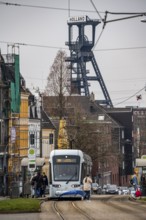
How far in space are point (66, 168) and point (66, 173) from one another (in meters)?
0.35

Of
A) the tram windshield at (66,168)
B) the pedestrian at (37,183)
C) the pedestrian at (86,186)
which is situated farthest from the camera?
the pedestrian at (37,183)

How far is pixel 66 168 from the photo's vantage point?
65.1 metres

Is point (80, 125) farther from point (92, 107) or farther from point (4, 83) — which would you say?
point (92, 107)

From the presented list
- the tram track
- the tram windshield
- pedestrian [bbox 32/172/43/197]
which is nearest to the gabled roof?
pedestrian [bbox 32/172/43/197]

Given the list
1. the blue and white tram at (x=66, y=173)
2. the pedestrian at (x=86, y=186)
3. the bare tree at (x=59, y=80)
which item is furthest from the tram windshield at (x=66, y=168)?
the bare tree at (x=59, y=80)

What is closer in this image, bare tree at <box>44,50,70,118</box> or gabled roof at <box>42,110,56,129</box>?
bare tree at <box>44,50,70,118</box>

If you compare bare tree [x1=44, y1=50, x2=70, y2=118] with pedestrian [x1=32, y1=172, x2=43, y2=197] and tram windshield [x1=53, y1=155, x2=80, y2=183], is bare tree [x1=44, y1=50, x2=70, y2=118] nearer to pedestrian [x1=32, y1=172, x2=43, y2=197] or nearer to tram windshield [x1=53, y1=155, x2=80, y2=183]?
pedestrian [x1=32, y1=172, x2=43, y2=197]

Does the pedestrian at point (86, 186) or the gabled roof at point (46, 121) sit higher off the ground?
the gabled roof at point (46, 121)

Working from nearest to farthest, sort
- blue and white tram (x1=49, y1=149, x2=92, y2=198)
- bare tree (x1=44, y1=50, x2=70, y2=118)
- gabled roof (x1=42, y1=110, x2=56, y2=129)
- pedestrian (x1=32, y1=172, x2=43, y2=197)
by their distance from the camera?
1. blue and white tram (x1=49, y1=149, x2=92, y2=198)
2. pedestrian (x1=32, y1=172, x2=43, y2=197)
3. bare tree (x1=44, y1=50, x2=70, y2=118)
4. gabled roof (x1=42, y1=110, x2=56, y2=129)

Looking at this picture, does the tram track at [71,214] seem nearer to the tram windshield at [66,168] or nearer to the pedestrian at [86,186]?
the pedestrian at [86,186]

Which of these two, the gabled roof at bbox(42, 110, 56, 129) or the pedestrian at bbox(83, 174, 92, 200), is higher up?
the gabled roof at bbox(42, 110, 56, 129)

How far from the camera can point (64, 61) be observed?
387ft

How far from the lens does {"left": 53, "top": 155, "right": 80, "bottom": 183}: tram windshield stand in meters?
64.6

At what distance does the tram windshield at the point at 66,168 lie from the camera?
6462 cm
